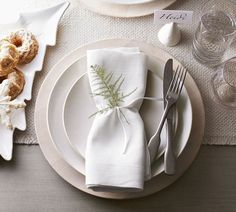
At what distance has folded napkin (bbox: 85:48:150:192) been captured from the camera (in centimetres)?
77

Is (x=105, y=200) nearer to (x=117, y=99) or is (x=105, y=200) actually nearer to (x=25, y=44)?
(x=117, y=99)

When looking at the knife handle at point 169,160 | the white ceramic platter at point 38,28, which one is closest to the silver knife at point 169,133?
the knife handle at point 169,160

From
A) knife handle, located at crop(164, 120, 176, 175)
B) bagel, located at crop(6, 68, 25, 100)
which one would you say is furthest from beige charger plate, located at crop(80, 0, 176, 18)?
knife handle, located at crop(164, 120, 176, 175)

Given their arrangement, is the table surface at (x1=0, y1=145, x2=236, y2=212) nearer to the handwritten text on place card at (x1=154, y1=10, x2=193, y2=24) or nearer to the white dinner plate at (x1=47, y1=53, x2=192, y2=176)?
the white dinner plate at (x1=47, y1=53, x2=192, y2=176)

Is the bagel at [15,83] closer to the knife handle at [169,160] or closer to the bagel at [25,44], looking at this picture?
the bagel at [25,44]

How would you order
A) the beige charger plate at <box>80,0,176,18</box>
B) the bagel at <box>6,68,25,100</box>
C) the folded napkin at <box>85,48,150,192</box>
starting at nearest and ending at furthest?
the folded napkin at <box>85,48,150,192</box>, the bagel at <box>6,68,25,100</box>, the beige charger plate at <box>80,0,176,18</box>

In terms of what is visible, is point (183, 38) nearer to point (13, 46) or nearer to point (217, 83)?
point (217, 83)

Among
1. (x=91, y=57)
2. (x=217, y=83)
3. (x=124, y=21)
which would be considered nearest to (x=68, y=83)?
(x=91, y=57)

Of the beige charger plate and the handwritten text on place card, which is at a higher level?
the beige charger plate

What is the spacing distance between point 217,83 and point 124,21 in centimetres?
27

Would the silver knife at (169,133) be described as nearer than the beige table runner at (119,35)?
Yes

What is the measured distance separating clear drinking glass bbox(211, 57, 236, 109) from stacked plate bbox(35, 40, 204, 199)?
5 cm

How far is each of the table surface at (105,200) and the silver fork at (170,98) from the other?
11 cm

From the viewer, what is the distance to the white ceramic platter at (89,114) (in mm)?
830
